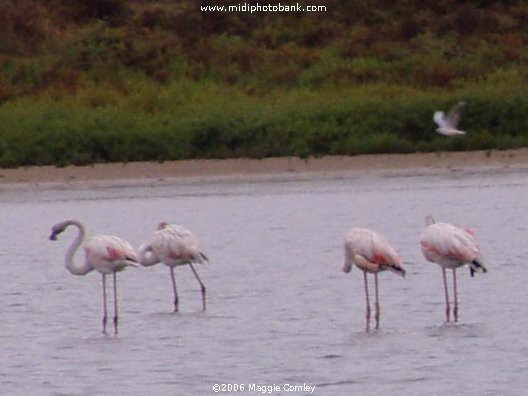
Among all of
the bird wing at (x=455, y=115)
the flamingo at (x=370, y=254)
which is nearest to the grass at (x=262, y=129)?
the bird wing at (x=455, y=115)

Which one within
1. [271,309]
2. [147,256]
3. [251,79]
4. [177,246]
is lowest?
[271,309]

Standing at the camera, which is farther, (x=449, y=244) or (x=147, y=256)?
(x=147, y=256)

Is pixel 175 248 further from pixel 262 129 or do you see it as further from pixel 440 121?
pixel 262 129

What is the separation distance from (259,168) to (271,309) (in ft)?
36.6

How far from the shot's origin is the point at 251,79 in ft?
93.2

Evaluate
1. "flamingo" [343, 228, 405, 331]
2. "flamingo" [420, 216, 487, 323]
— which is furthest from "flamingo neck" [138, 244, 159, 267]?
"flamingo" [420, 216, 487, 323]

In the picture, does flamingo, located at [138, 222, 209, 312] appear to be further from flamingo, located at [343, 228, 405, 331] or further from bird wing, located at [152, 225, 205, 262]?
flamingo, located at [343, 228, 405, 331]

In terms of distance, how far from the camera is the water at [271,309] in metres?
10.4

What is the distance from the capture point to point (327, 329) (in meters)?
11.9

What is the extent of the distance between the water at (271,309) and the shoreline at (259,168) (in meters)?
1.85

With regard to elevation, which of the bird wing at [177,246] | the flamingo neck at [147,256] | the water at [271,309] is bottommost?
the water at [271,309]

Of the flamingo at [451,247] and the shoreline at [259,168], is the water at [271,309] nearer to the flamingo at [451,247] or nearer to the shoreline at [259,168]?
the flamingo at [451,247]

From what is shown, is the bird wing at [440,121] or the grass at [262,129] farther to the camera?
the grass at [262,129]

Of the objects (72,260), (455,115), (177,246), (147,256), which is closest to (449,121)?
(455,115)
